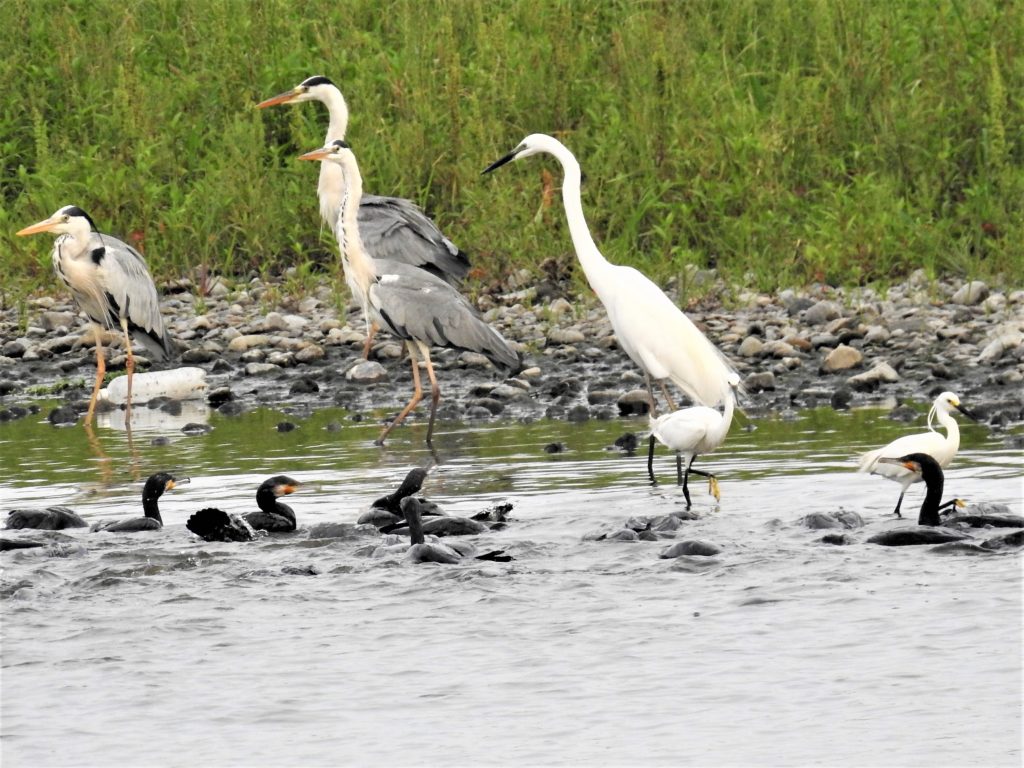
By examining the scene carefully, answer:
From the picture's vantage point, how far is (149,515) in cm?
698

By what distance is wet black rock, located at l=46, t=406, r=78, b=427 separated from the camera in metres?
10.7

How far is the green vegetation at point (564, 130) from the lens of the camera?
42.7ft

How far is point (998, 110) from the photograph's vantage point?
12.9m

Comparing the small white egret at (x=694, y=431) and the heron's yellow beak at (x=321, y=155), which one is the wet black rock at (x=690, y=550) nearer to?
the small white egret at (x=694, y=431)

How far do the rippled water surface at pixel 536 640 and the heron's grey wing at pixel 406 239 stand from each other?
3862 mm

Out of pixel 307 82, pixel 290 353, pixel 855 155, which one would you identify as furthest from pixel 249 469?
pixel 855 155

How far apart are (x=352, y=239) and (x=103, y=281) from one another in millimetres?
1946

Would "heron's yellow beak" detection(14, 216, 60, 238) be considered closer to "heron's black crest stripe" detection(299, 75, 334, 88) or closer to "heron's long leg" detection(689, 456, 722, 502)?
"heron's black crest stripe" detection(299, 75, 334, 88)

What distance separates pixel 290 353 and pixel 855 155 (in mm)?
4771

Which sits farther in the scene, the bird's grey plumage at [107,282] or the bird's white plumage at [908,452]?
the bird's grey plumage at [107,282]

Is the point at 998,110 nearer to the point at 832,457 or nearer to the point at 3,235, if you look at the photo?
the point at 832,457

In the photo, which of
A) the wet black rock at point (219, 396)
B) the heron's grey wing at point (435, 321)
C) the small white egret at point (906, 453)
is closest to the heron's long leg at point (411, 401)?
the heron's grey wing at point (435, 321)

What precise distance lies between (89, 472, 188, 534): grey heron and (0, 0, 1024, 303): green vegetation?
6267 millimetres

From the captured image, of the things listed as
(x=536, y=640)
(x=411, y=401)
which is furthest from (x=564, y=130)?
Answer: (x=536, y=640)
